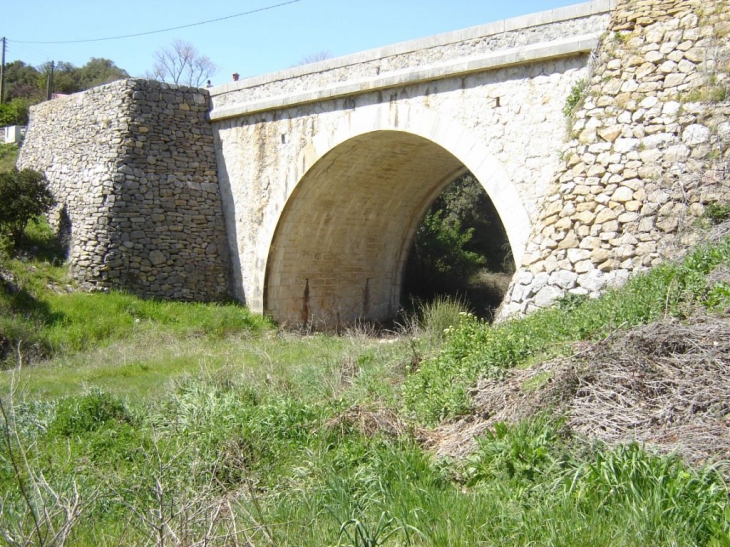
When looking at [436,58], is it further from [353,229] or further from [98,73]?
[98,73]

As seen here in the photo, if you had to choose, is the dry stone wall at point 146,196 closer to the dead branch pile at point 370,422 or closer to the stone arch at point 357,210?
the stone arch at point 357,210

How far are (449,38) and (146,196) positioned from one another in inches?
261

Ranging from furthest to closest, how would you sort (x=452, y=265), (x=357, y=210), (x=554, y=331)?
(x=452, y=265), (x=357, y=210), (x=554, y=331)

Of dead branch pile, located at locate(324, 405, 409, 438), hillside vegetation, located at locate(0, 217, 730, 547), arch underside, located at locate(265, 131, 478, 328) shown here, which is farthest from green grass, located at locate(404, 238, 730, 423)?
arch underside, located at locate(265, 131, 478, 328)

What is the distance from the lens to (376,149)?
12.1m

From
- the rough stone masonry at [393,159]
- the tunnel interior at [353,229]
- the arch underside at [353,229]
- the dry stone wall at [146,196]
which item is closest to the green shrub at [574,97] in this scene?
the rough stone masonry at [393,159]

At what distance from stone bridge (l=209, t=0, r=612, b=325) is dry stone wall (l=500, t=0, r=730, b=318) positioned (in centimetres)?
66

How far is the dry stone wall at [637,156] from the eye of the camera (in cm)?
708

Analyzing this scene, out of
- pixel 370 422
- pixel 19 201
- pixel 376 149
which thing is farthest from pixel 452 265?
pixel 370 422

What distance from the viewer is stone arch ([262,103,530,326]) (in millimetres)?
11180

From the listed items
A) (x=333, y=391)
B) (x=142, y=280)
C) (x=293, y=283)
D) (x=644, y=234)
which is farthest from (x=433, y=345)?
(x=142, y=280)

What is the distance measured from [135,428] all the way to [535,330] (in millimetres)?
3483

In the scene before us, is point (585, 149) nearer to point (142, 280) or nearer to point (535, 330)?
point (535, 330)

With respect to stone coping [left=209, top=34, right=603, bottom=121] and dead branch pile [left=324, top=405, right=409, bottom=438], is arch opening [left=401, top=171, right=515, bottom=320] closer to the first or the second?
stone coping [left=209, top=34, right=603, bottom=121]
